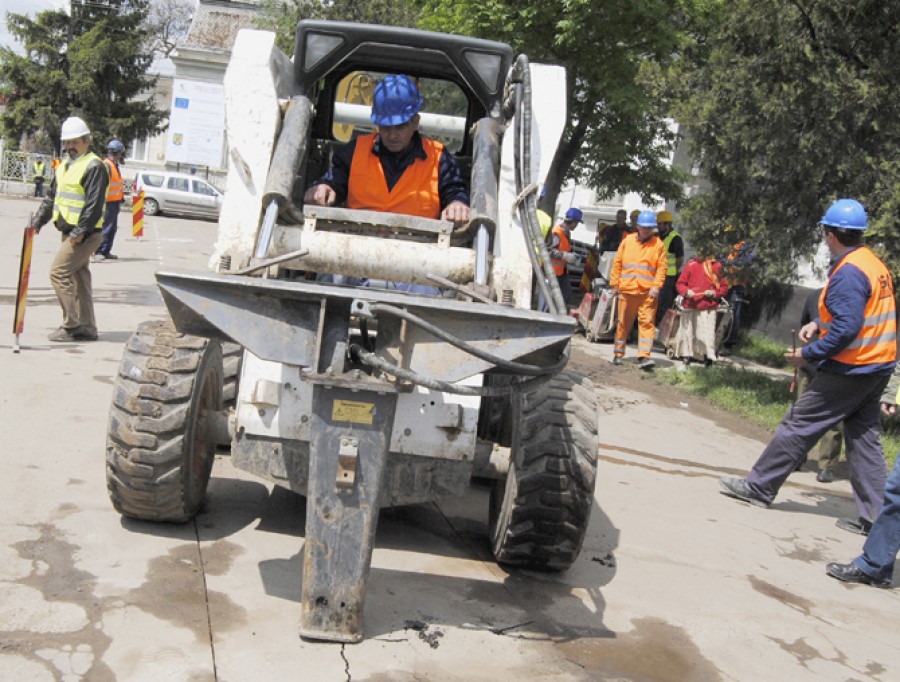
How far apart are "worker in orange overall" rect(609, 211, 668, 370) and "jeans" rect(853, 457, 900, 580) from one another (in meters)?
6.46

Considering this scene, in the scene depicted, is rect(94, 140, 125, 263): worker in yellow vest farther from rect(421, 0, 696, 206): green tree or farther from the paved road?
the paved road

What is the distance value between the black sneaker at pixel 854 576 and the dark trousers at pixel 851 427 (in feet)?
2.80

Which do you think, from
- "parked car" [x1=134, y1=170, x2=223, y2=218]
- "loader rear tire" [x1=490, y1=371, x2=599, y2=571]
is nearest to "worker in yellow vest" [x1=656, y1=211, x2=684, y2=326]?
"loader rear tire" [x1=490, y1=371, x2=599, y2=571]

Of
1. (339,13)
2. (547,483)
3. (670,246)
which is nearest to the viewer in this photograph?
(547,483)

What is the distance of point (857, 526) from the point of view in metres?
6.48

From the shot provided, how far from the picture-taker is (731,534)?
6051 mm

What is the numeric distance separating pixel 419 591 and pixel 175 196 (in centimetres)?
2985

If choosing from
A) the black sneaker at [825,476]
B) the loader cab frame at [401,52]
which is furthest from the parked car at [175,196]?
the loader cab frame at [401,52]

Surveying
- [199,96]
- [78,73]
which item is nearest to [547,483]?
[199,96]

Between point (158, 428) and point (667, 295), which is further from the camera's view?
point (667, 295)

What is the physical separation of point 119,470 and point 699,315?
9311 millimetres

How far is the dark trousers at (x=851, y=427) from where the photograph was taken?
6.27 m

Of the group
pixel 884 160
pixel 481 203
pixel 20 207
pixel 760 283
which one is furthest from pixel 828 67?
pixel 20 207

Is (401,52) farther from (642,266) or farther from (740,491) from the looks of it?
(642,266)
